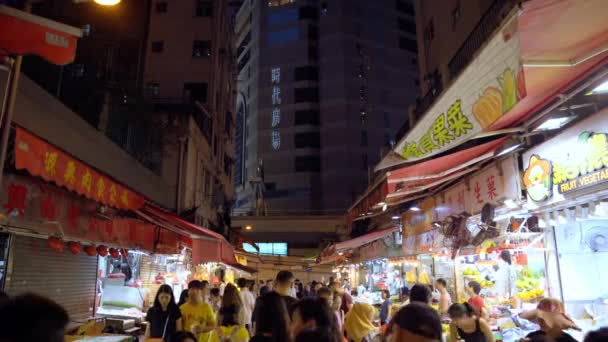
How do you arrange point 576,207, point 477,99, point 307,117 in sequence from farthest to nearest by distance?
point 307,117, point 576,207, point 477,99

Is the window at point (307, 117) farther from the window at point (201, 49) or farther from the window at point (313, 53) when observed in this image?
the window at point (201, 49)

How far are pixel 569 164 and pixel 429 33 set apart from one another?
42.1ft

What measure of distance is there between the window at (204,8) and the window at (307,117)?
2544cm

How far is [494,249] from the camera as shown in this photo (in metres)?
8.89

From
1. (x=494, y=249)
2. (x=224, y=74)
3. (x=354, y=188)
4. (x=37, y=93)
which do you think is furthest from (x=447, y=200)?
(x=354, y=188)

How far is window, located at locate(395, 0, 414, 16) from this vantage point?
5603 centimetres

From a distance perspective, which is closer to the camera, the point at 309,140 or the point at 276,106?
the point at 309,140

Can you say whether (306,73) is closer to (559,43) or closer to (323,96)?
(323,96)

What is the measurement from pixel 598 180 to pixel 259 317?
3901mm

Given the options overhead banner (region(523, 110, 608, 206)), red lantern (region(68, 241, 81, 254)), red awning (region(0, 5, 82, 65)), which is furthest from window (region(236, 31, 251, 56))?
overhead banner (region(523, 110, 608, 206))

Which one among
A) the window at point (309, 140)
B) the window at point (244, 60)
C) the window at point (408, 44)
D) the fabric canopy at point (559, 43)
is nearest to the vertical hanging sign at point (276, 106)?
the window at point (309, 140)

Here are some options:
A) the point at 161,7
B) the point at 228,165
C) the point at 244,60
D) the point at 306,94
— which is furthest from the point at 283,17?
the point at 161,7

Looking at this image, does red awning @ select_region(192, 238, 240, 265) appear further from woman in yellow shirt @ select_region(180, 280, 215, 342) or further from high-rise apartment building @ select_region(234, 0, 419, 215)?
high-rise apartment building @ select_region(234, 0, 419, 215)

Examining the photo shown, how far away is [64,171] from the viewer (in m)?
6.91
